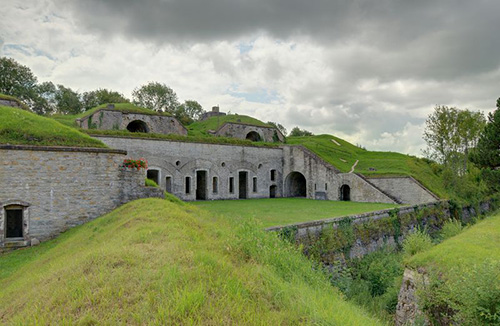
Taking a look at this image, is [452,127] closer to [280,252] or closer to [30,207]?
[280,252]

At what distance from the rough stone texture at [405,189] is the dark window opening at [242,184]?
10666 millimetres

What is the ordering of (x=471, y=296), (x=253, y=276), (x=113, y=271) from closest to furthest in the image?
(x=113, y=271) → (x=253, y=276) → (x=471, y=296)

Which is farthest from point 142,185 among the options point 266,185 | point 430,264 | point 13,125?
point 266,185

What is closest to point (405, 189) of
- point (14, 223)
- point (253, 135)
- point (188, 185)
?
point (188, 185)

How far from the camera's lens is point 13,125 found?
1152 cm

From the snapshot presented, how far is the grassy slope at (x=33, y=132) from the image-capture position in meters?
11.1

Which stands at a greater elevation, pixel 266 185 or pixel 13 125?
pixel 13 125

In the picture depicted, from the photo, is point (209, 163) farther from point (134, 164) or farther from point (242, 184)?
point (134, 164)

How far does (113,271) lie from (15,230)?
9190mm

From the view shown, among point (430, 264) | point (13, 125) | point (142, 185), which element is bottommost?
point (430, 264)

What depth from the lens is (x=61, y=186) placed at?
444 inches

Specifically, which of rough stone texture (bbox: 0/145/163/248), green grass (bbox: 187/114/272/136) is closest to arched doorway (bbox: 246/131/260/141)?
green grass (bbox: 187/114/272/136)

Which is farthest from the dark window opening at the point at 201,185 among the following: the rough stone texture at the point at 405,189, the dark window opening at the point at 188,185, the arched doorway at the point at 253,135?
the rough stone texture at the point at 405,189

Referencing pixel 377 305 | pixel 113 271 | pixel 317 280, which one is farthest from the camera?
pixel 377 305
